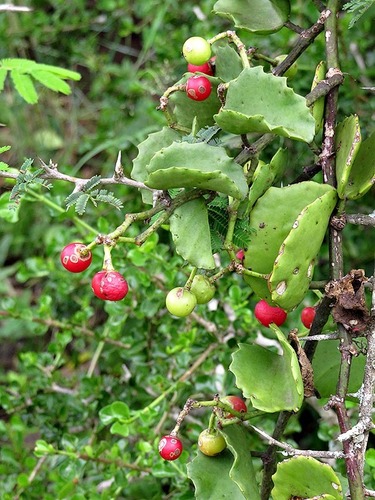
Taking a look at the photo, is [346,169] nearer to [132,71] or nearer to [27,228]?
[132,71]

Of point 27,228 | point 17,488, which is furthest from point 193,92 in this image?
point 27,228

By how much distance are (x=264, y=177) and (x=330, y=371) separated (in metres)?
0.29

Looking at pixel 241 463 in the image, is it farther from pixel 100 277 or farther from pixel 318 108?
pixel 318 108

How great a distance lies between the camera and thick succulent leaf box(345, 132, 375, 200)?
0.98 metres

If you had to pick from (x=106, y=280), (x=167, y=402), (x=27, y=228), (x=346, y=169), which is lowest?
(x=27, y=228)

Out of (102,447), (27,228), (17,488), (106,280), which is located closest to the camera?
(106,280)

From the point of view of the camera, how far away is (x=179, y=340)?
1626 mm

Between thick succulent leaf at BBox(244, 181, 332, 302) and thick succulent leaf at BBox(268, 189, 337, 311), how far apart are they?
22mm

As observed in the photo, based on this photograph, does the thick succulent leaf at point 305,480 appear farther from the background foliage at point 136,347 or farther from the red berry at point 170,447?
the background foliage at point 136,347

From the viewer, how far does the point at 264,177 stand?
0.94 m

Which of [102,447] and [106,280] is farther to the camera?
[102,447]

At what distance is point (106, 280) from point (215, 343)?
0.82 meters

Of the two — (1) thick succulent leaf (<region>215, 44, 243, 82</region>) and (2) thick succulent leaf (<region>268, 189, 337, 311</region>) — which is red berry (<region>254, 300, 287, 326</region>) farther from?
(1) thick succulent leaf (<region>215, 44, 243, 82</region>)

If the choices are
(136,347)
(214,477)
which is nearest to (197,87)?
(214,477)
